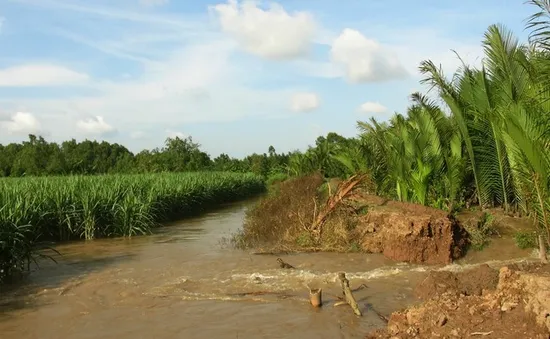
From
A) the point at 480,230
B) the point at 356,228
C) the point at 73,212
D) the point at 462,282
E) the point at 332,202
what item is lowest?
the point at 462,282

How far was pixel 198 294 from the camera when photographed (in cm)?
816

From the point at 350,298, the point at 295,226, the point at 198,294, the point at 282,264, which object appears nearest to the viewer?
the point at 350,298

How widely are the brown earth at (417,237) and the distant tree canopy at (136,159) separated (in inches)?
604

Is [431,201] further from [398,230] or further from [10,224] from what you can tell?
[10,224]

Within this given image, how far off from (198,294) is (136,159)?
39.7 m

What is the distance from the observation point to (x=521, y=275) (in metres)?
5.04

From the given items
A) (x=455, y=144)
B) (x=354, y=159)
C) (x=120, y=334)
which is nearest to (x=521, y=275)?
(x=120, y=334)

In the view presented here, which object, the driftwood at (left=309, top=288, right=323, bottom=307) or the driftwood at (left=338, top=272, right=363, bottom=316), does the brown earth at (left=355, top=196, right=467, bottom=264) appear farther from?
the driftwood at (left=338, top=272, right=363, bottom=316)

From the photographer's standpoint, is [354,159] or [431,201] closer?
[431,201]

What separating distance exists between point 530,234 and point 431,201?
2952mm

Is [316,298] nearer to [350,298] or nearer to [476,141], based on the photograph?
[350,298]

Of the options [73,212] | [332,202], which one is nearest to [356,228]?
[332,202]

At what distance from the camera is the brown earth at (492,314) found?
4.48 meters

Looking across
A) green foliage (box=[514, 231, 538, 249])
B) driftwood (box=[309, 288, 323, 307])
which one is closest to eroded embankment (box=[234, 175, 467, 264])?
green foliage (box=[514, 231, 538, 249])
